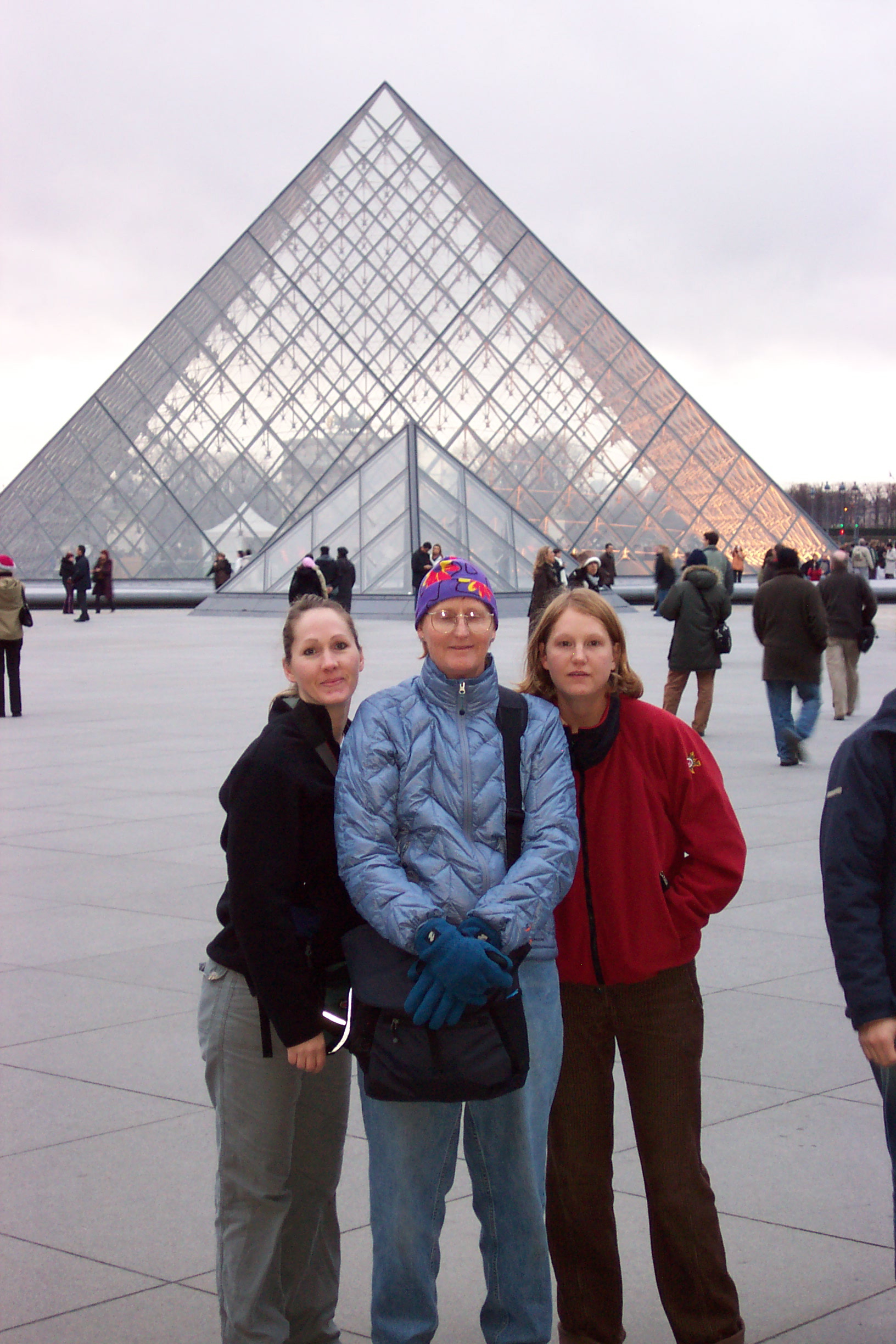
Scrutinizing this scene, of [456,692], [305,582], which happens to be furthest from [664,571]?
[456,692]

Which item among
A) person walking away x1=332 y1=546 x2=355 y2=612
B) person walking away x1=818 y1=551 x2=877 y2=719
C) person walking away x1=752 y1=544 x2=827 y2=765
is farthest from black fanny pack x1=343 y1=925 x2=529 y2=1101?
person walking away x1=332 y1=546 x2=355 y2=612

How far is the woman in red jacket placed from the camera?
2.75 m

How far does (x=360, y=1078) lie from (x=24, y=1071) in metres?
1.79

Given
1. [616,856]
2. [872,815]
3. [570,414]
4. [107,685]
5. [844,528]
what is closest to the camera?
[872,815]

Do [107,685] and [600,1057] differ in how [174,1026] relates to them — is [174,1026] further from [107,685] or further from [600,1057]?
[107,685]

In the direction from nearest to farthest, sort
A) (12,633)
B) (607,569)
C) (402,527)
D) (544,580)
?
(12,633)
(544,580)
(402,527)
(607,569)

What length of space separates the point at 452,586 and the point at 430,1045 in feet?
2.73

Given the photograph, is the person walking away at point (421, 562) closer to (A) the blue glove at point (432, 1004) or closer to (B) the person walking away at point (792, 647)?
(B) the person walking away at point (792, 647)

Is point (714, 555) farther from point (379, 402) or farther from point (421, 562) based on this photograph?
point (379, 402)

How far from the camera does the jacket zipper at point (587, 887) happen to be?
109 inches

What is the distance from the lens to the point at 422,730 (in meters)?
2.55

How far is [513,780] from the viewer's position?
2.55 metres

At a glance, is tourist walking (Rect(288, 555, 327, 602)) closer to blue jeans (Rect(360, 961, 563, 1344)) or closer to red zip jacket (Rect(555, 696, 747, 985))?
red zip jacket (Rect(555, 696, 747, 985))

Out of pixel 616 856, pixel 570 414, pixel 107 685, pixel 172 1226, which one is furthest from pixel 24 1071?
pixel 570 414
